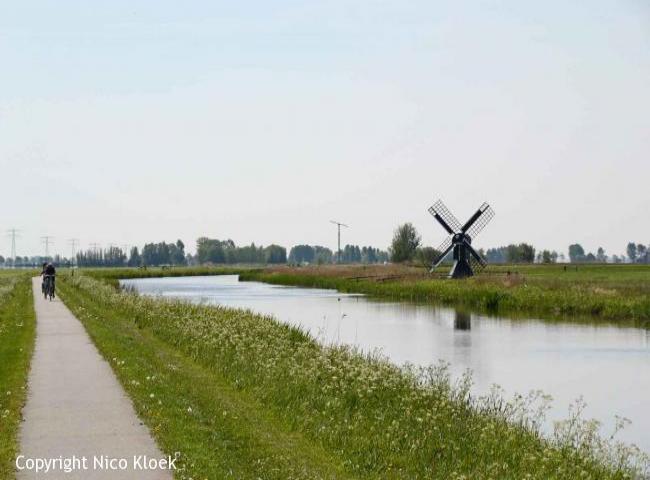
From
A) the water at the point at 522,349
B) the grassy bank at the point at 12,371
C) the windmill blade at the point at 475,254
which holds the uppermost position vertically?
the windmill blade at the point at 475,254

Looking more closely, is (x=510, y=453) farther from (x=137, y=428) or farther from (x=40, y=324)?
(x=40, y=324)

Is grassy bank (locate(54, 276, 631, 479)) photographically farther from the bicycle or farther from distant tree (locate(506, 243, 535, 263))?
distant tree (locate(506, 243, 535, 263))

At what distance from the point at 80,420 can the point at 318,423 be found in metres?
3.90

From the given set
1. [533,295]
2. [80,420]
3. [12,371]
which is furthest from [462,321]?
[80,420]

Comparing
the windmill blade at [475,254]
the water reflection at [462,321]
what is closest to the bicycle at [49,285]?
the water reflection at [462,321]

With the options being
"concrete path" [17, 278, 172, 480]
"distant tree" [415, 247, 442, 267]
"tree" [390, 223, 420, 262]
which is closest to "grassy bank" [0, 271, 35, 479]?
"concrete path" [17, 278, 172, 480]

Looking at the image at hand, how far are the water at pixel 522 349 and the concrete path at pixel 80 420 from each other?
9.76 m

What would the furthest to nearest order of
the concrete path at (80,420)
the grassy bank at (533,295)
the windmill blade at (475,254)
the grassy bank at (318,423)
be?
the windmill blade at (475,254), the grassy bank at (533,295), the grassy bank at (318,423), the concrete path at (80,420)

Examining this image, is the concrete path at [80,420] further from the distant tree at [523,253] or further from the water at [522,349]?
the distant tree at [523,253]

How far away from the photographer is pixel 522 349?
3366cm

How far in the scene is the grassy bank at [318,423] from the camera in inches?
484

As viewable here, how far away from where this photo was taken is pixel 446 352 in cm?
3253

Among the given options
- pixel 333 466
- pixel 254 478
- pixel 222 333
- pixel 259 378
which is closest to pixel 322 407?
pixel 259 378

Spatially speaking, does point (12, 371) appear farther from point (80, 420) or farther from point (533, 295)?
point (533, 295)
